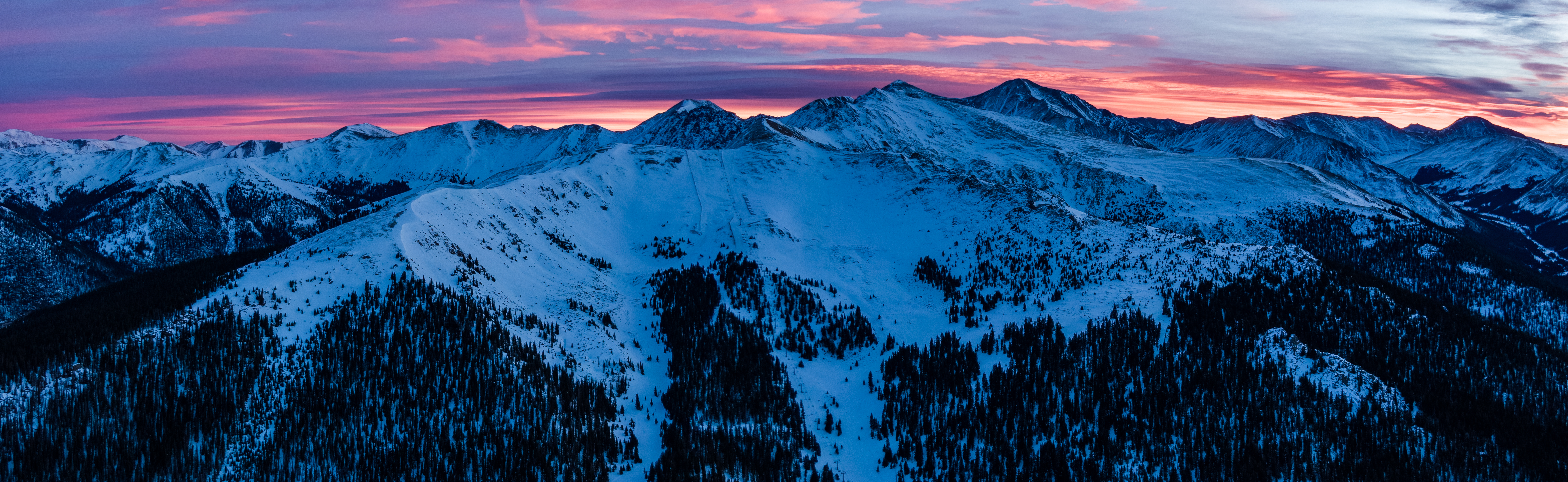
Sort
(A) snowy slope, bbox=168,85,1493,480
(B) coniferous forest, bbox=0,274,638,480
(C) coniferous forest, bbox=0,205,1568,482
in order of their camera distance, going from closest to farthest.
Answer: (B) coniferous forest, bbox=0,274,638,480
(C) coniferous forest, bbox=0,205,1568,482
(A) snowy slope, bbox=168,85,1493,480

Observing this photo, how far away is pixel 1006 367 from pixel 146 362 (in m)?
82.6

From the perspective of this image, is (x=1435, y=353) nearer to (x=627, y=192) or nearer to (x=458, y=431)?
(x=458, y=431)

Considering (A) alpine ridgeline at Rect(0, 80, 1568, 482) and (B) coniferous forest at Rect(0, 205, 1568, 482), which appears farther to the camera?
(A) alpine ridgeline at Rect(0, 80, 1568, 482)

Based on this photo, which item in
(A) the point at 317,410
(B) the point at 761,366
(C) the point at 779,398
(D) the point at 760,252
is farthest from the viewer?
(D) the point at 760,252

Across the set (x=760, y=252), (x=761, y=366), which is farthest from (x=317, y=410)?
(x=760, y=252)

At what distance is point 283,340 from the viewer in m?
67.8

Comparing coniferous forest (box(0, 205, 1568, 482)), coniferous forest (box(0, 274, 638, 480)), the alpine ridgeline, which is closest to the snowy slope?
the alpine ridgeline

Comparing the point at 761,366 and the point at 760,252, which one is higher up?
the point at 760,252

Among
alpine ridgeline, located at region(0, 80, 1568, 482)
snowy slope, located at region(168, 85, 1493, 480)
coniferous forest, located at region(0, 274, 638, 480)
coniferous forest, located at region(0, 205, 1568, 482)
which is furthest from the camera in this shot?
snowy slope, located at region(168, 85, 1493, 480)

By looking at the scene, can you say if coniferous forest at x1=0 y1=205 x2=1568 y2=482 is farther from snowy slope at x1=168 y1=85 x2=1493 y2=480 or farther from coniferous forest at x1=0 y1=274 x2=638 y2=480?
snowy slope at x1=168 y1=85 x2=1493 y2=480

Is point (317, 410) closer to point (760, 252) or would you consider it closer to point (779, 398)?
point (779, 398)

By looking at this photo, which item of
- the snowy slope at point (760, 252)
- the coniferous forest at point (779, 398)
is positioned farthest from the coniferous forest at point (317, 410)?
the snowy slope at point (760, 252)

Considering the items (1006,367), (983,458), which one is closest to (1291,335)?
(1006,367)

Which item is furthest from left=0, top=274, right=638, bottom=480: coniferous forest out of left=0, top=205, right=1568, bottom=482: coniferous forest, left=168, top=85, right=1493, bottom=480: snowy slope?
left=168, top=85, right=1493, bottom=480: snowy slope
